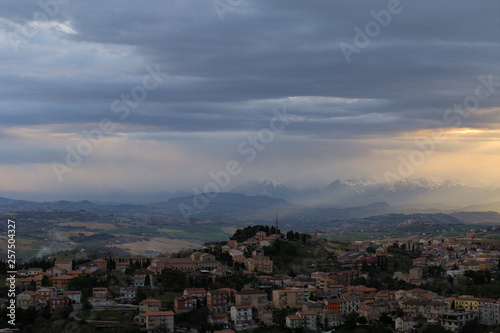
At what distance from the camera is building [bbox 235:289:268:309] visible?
118 feet

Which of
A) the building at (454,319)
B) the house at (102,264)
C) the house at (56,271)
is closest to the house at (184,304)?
the house at (56,271)

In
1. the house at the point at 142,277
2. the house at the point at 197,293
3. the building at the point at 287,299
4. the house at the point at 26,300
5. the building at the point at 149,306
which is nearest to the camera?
the building at the point at 149,306

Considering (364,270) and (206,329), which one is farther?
(364,270)

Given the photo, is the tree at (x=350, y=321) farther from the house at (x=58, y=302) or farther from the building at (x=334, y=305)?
the house at (x=58, y=302)

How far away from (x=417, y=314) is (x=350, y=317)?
387 cm

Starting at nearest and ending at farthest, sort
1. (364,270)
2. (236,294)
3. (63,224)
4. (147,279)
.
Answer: (236,294), (147,279), (364,270), (63,224)

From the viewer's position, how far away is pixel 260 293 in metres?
36.7

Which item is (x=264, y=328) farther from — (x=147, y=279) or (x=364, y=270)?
(x=364, y=270)

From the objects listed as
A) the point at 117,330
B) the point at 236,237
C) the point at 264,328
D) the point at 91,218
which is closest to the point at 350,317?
the point at 264,328

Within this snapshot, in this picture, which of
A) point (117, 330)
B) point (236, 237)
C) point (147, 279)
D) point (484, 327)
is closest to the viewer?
point (117, 330)

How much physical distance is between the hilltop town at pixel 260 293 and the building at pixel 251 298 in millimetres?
56

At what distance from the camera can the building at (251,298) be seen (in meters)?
36.0

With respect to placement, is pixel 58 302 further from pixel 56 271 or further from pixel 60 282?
pixel 56 271

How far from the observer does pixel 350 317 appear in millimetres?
34625
